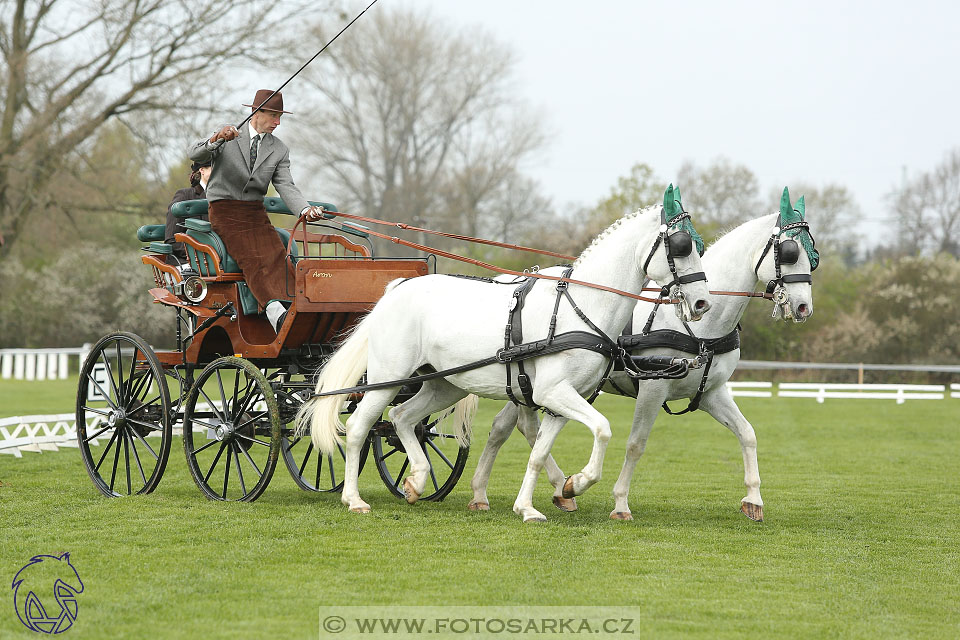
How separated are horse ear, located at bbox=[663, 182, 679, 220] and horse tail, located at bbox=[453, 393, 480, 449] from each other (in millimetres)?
2132

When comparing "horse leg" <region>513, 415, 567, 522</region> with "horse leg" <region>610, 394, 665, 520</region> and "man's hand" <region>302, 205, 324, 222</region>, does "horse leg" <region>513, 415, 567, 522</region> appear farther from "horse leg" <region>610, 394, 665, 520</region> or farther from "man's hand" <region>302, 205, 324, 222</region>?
"man's hand" <region>302, 205, 324, 222</region>

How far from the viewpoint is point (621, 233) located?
22.8ft

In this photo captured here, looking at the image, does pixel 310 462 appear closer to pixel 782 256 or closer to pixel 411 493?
pixel 411 493

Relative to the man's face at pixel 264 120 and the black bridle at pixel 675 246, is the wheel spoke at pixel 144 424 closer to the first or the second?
the man's face at pixel 264 120

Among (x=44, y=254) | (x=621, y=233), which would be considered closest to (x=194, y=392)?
(x=621, y=233)

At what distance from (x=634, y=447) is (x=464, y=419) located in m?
1.31

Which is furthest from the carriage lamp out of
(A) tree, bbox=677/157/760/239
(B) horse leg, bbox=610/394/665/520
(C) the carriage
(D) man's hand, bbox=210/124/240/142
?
(A) tree, bbox=677/157/760/239

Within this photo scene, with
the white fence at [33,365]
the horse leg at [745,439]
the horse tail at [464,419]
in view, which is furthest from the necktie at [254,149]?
the white fence at [33,365]

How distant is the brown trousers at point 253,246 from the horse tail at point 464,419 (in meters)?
1.51

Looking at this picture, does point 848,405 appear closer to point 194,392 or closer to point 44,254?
point 194,392

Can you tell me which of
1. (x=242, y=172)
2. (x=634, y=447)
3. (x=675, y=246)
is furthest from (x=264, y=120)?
(x=634, y=447)

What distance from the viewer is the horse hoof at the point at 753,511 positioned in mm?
7340

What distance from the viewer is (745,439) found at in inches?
290

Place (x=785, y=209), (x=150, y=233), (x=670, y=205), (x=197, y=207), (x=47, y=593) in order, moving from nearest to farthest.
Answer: (x=47, y=593) < (x=670, y=205) < (x=785, y=209) < (x=197, y=207) < (x=150, y=233)
